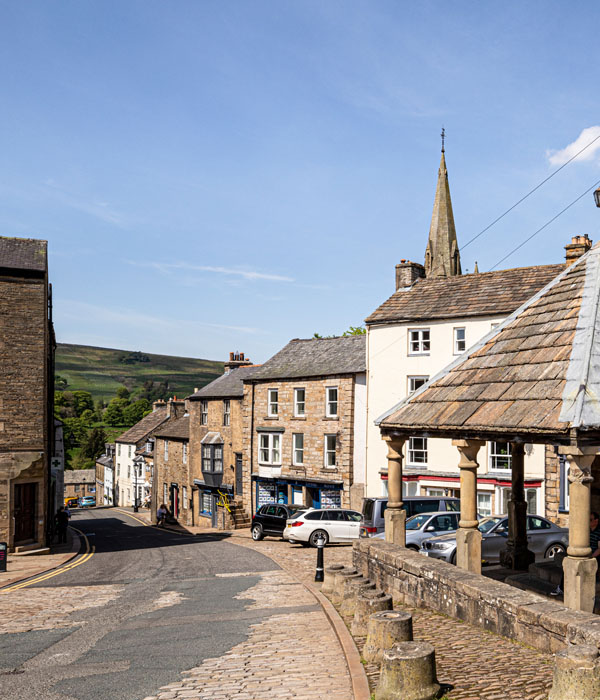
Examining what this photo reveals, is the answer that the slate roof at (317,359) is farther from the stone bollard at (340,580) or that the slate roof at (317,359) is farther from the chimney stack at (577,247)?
the stone bollard at (340,580)

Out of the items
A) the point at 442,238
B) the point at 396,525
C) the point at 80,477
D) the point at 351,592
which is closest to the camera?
the point at 351,592

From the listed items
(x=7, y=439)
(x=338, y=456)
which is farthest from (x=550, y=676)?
(x=338, y=456)

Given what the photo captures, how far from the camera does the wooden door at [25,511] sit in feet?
87.1

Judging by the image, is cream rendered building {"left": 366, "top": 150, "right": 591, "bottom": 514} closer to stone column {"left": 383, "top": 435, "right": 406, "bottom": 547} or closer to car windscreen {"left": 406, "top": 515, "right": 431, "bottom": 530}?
car windscreen {"left": 406, "top": 515, "right": 431, "bottom": 530}

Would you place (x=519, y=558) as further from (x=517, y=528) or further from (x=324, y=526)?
(x=324, y=526)

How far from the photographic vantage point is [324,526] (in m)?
27.5

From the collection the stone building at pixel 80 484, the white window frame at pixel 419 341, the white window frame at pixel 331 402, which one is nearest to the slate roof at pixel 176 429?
the white window frame at pixel 331 402

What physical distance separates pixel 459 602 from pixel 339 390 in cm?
2700

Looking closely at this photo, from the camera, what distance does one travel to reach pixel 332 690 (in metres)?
8.48

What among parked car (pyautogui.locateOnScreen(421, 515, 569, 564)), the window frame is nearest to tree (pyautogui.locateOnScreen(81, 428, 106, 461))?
the window frame

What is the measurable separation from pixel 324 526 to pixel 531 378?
1807 cm

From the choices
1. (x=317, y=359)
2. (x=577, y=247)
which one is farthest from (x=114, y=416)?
(x=577, y=247)

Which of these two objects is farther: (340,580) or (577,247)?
(577,247)

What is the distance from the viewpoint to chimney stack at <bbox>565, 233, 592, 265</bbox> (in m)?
30.5
